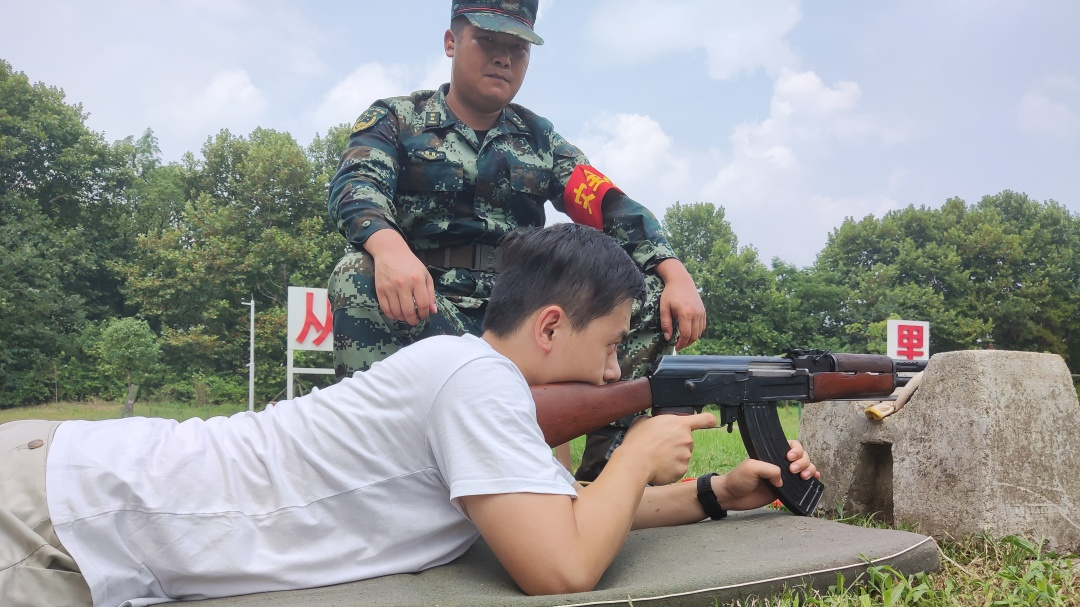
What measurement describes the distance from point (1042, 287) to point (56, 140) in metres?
34.7

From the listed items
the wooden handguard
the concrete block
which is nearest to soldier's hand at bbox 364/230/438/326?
the wooden handguard

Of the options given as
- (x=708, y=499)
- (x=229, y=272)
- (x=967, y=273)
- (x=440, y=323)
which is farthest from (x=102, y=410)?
(x=967, y=273)

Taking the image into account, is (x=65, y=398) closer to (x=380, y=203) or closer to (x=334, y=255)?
(x=334, y=255)

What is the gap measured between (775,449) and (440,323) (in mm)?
1262

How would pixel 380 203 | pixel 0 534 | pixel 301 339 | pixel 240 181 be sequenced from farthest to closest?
1. pixel 240 181
2. pixel 301 339
3. pixel 380 203
4. pixel 0 534

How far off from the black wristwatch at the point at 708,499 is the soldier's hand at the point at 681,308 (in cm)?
63

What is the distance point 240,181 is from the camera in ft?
97.7

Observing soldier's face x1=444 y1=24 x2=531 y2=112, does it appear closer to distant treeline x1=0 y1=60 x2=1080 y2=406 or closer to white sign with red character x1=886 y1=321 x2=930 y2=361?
white sign with red character x1=886 y1=321 x2=930 y2=361

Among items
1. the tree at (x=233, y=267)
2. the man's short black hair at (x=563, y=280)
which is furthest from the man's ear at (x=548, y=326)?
the tree at (x=233, y=267)

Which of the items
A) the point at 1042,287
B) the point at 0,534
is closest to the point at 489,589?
the point at 0,534

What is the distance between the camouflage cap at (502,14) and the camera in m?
3.10

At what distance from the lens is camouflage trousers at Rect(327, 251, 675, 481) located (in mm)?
2846

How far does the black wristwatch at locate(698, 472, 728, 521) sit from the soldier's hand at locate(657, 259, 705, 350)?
0.63m

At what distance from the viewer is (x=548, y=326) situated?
195 cm
